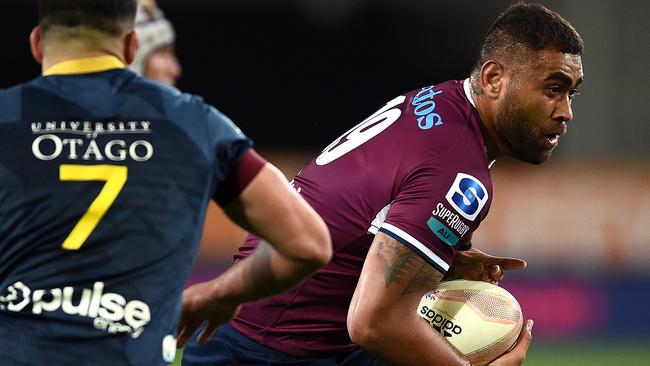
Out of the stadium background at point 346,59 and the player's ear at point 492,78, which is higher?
the player's ear at point 492,78

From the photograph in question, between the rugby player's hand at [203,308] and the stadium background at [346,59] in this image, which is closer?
the rugby player's hand at [203,308]

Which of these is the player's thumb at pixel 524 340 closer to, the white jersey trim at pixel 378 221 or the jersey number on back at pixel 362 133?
the white jersey trim at pixel 378 221

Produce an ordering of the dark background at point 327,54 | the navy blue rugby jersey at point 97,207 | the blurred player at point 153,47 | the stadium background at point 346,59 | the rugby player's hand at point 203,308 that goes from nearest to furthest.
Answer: the navy blue rugby jersey at point 97,207 < the rugby player's hand at point 203,308 < the blurred player at point 153,47 < the stadium background at point 346,59 < the dark background at point 327,54

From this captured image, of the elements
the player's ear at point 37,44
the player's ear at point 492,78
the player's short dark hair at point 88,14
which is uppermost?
the player's short dark hair at point 88,14

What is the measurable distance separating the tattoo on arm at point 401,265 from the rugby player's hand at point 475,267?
73cm

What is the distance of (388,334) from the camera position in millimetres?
3990

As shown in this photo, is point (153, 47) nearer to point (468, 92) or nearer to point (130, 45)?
point (468, 92)

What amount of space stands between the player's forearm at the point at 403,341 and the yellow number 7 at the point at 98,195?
1250 millimetres

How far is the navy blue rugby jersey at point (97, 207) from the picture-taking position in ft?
9.77

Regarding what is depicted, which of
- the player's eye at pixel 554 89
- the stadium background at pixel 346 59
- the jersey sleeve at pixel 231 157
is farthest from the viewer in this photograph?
the stadium background at pixel 346 59

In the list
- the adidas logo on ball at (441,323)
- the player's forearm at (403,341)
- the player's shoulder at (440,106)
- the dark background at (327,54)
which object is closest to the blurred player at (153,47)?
the player's shoulder at (440,106)

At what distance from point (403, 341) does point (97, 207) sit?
4.64ft

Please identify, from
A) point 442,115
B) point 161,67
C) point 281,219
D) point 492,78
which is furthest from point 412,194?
point 161,67

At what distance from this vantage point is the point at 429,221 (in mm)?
4020
